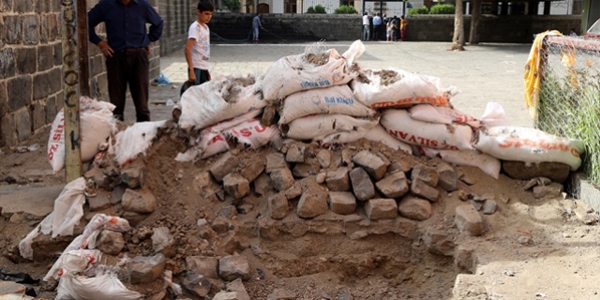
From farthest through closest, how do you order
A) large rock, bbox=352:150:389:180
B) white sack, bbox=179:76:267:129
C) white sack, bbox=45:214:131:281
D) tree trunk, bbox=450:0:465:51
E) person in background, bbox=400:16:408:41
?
1. person in background, bbox=400:16:408:41
2. tree trunk, bbox=450:0:465:51
3. white sack, bbox=179:76:267:129
4. large rock, bbox=352:150:389:180
5. white sack, bbox=45:214:131:281

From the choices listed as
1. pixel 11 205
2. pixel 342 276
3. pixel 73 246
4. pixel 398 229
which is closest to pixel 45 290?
pixel 73 246

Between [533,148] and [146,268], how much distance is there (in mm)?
2880

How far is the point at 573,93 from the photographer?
481 centimetres

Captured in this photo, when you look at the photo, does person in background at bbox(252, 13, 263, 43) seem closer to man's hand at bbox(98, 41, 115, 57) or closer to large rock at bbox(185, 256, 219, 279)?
man's hand at bbox(98, 41, 115, 57)

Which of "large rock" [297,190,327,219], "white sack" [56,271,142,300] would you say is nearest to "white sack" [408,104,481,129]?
"large rock" [297,190,327,219]

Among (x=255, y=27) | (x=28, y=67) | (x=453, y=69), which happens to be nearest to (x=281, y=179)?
(x=28, y=67)

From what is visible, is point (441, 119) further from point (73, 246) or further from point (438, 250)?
point (73, 246)

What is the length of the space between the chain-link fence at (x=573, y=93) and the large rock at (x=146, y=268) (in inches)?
119

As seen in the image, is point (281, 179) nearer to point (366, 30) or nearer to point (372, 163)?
point (372, 163)

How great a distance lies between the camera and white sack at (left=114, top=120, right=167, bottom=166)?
4.61 metres

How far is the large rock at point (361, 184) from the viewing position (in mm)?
4336

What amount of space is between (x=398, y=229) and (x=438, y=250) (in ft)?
1.01

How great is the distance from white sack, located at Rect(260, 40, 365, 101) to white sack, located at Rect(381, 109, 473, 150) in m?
0.48

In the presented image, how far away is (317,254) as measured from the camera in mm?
4281
